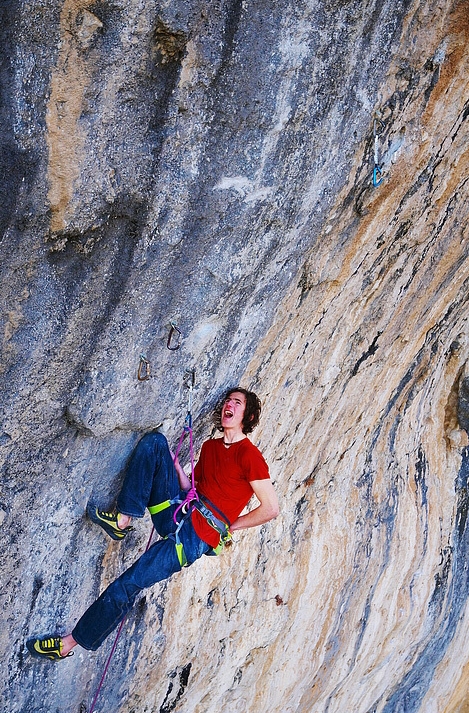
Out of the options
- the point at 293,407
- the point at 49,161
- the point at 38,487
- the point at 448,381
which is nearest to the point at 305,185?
the point at 49,161

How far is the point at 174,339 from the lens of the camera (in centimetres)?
376

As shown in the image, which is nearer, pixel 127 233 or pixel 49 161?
pixel 49 161

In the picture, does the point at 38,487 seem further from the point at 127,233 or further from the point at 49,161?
the point at 49,161

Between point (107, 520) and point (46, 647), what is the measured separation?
2.67 feet

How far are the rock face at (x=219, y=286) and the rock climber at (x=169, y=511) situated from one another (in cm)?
13

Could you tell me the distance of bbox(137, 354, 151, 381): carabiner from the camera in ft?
12.1

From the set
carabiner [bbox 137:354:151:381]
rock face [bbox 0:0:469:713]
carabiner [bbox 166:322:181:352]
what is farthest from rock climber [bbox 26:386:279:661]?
carabiner [bbox 166:322:181:352]

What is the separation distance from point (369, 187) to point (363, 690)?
4760 millimetres

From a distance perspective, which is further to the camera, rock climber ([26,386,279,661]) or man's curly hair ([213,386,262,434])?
man's curly hair ([213,386,262,434])

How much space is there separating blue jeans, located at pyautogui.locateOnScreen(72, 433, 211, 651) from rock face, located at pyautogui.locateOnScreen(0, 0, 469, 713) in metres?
0.12

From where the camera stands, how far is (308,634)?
5.72 m

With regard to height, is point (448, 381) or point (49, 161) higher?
point (49, 161)

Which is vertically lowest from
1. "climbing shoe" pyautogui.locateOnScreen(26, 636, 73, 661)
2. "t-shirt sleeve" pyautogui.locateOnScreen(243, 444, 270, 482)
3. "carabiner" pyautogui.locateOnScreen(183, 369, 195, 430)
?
"climbing shoe" pyautogui.locateOnScreen(26, 636, 73, 661)

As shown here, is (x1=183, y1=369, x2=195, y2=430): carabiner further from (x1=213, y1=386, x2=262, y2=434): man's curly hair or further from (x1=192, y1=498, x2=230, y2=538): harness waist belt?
(x1=192, y1=498, x2=230, y2=538): harness waist belt
